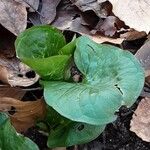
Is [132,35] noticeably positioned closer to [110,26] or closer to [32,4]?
[110,26]

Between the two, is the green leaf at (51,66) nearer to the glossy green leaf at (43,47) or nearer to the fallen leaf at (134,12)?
the glossy green leaf at (43,47)

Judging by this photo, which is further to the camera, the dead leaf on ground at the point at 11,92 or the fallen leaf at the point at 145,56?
the fallen leaf at the point at 145,56

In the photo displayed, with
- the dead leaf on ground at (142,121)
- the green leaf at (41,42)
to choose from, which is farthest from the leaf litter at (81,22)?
the green leaf at (41,42)

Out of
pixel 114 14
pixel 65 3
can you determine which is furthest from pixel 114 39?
pixel 65 3

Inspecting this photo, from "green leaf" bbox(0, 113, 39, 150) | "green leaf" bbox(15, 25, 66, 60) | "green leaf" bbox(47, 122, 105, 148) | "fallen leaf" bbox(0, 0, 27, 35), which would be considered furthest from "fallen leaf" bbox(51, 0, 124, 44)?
"green leaf" bbox(0, 113, 39, 150)

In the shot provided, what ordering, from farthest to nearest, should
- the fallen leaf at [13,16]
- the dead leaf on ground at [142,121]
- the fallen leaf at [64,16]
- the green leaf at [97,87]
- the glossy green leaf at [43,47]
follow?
the fallen leaf at [64,16]
the fallen leaf at [13,16]
the dead leaf on ground at [142,121]
the glossy green leaf at [43,47]
the green leaf at [97,87]

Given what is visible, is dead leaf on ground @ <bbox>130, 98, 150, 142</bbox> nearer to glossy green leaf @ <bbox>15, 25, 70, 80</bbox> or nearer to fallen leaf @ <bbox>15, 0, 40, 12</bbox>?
glossy green leaf @ <bbox>15, 25, 70, 80</bbox>
